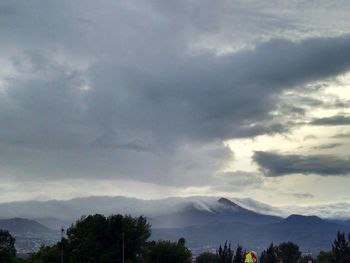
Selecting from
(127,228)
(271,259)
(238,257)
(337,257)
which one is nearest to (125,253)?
(127,228)

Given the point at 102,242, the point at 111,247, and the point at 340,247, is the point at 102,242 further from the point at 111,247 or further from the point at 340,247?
the point at 340,247

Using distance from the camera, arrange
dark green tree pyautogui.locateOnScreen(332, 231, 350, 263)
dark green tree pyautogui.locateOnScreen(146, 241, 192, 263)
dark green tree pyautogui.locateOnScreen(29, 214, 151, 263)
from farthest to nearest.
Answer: dark green tree pyautogui.locateOnScreen(332, 231, 350, 263)
dark green tree pyautogui.locateOnScreen(146, 241, 192, 263)
dark green tree pyautogui.locateOnScreen(29, 214, 151, 263)

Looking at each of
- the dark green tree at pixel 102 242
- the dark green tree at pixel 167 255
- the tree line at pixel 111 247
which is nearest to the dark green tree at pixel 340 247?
the tree line at pixel 111 247

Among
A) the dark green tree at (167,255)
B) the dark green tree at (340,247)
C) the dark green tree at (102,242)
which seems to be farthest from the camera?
the dark green tree at (340,247)

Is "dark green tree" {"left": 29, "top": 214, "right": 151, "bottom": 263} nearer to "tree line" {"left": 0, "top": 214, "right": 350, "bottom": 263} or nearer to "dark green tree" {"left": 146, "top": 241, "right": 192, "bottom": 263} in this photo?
"tree line" {"left": 0, "top": 214, "right": 350, "bottom": 263}

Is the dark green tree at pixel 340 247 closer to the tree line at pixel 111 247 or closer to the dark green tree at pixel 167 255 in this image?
the tree line at pixel 111 247

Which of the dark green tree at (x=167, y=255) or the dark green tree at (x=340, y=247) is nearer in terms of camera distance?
the dark green tree at (x=167, y=255)

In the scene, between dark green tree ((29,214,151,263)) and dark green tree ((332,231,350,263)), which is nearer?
dark green tree ((29,214,151,263))

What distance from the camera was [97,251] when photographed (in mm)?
161375

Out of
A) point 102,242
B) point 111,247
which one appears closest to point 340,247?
point 111,247

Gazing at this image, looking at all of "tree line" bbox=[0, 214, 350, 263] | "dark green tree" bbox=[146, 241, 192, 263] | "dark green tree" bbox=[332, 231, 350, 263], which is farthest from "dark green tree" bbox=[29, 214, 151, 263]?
"dark green tree" bbox=[332, 231, 350, 263]

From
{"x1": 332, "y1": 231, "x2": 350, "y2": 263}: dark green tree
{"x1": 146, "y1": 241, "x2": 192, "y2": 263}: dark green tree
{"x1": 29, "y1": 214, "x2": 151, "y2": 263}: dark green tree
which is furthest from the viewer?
{"x1": 332, "y1": 231, "x2": 350, "y2": 263}: dark green tree

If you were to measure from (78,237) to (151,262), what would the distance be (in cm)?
2294

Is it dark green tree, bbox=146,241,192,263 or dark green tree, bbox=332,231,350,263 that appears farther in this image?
dark green tree, bbox=332,231,350,263
